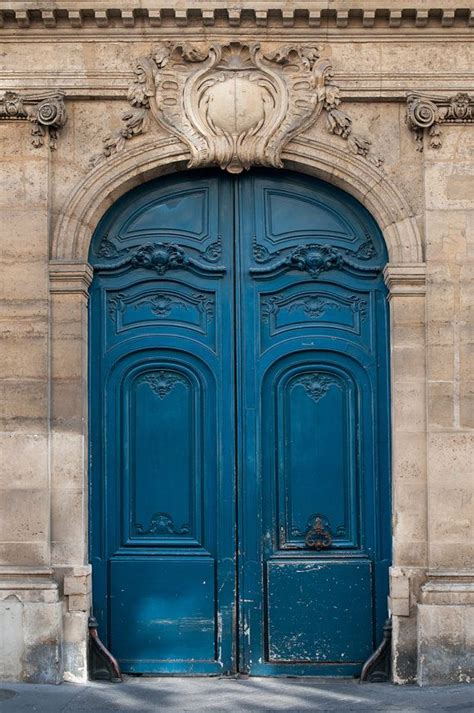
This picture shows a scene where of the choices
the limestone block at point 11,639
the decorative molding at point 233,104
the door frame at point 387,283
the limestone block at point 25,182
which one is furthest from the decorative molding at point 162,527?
the decorative molding at point 233,104

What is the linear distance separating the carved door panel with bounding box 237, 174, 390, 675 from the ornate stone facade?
11.0 inches

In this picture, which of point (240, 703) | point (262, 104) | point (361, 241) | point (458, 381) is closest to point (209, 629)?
point (240, 703)

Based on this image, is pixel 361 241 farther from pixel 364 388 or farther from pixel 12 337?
pixel 12 337

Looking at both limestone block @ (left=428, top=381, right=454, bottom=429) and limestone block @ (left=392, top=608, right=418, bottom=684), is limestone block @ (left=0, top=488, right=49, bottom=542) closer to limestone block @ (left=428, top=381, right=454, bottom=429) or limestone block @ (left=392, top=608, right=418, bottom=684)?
limestone block @ (left=392, top=608, right=418, bottom=684)

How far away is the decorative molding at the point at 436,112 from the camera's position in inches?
330

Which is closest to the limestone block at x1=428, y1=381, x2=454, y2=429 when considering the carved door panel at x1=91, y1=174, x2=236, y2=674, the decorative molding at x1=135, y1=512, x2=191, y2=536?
the carved door panel at x1=91, y1=174, x2=236, y2=674

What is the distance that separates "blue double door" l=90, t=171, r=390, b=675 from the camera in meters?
8.52

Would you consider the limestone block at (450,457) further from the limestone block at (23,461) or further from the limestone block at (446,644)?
the limestone block at (23,461)

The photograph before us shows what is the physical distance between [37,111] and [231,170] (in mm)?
1473

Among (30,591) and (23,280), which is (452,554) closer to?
(30,591)

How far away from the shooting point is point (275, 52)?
27.8ft

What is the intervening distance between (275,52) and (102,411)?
2.93 m

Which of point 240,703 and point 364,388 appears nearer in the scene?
point 240,703

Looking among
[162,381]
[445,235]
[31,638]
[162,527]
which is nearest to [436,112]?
[445,235]
